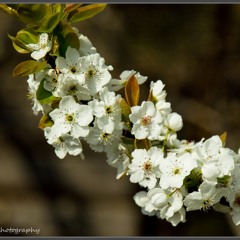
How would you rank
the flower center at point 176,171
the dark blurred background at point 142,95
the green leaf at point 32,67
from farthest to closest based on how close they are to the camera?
the dark blurred background at point 142,95
the green leaf at point 32,67
the flower center at point 176,171

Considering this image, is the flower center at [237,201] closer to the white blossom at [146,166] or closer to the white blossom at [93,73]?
the white blossom at [146,166]

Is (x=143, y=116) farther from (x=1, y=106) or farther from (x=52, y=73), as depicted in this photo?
(x=1, y=106)

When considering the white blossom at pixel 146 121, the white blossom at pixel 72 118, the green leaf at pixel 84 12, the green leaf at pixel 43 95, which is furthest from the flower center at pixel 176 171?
the green leaf at pixel 84 12

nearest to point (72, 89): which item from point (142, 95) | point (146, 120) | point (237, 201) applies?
point (146, 120)

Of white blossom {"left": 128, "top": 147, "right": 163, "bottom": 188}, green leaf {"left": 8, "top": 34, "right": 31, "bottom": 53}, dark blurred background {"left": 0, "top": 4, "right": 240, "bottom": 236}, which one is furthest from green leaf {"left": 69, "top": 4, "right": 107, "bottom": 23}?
dark blurred background {"left": 0, "top": 4, "right": 240, "bottom": 236}

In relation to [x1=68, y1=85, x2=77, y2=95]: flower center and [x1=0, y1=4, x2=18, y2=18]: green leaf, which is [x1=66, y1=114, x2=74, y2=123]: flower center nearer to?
Answer: [x1=68, y1=85, x2=77, y2=95]: flower center
